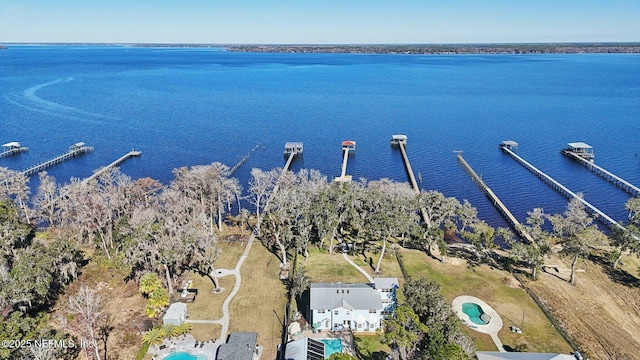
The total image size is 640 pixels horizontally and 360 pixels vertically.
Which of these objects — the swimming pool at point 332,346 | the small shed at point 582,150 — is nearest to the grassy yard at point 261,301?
the swimming pool at point 332,346

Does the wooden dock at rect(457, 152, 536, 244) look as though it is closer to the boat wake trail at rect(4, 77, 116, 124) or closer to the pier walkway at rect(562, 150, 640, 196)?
the pier walkway at rect(562, 150, 640, 196)

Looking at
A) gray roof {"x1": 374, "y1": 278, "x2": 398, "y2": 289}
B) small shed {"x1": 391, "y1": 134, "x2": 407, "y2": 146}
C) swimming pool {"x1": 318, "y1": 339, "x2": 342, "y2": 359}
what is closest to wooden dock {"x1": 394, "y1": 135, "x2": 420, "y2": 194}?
small shed {"x1": 391, "y1": 134, "x2": 407, "y2": 146}

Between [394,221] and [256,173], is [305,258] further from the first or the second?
[256,173]

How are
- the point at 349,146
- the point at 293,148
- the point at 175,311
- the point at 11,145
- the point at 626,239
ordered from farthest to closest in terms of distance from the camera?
the point at 349,146 → the point at 293,148 → the point at 11,145 → the point at 626,239 → the point at 175,311

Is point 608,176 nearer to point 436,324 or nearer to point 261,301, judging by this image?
point 436,324

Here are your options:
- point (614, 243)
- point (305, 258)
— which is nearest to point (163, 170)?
point (305, 258)

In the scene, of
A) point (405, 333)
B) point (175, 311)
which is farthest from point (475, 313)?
point (175, 311)

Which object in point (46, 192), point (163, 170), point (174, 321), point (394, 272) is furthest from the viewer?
point (163, 170)
